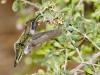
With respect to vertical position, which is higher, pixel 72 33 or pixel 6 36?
pixel 6 36

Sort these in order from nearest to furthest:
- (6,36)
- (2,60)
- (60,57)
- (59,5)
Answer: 1. (60,57)
2. (59,5)
3. (2,60)
4. (6,36)

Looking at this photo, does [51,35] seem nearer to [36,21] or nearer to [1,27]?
[36,21]

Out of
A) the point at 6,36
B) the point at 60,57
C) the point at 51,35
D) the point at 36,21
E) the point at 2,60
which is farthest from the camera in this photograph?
the point at 6,36

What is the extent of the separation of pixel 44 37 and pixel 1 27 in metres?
4.57

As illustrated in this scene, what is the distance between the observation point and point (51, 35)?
51.1 inches

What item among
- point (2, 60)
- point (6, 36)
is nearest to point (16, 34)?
point (6, 36)

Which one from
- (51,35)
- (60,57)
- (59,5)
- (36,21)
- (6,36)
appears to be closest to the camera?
(51,35)

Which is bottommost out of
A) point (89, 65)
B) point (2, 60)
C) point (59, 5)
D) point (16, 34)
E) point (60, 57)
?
point (89, 65)

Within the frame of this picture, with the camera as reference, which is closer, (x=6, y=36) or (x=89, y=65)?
(x=89, y=65)

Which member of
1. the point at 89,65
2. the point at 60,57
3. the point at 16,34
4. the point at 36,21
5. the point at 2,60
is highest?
the point at 16,34

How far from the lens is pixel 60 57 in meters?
1.58

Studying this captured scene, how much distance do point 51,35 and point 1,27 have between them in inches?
182

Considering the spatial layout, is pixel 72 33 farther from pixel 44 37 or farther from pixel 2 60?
pixel 2 60

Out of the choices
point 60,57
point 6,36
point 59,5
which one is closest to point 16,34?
point 6,36
